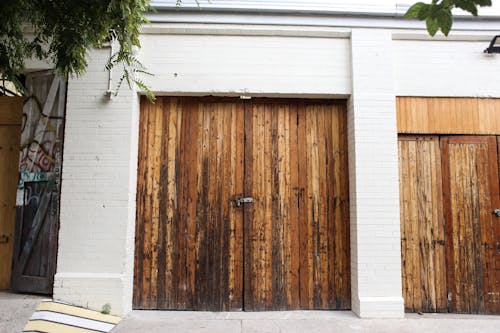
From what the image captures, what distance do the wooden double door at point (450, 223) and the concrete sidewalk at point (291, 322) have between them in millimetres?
249

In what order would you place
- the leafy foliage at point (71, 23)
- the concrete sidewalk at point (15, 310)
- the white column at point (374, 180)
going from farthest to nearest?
the white column at point (374, 180) → the concrete sidewalk at point (15, 310) → the leafy foliage at point (71, 23)

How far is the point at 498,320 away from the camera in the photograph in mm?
4539

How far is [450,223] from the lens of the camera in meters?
4.85

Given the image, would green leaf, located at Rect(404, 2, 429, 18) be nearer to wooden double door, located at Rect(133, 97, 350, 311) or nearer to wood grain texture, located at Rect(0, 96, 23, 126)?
wooden double door, located at Rect(133, 97, 350, 311)

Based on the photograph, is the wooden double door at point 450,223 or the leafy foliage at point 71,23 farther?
the wooden double door at point 450,223

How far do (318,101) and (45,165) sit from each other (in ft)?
11.3

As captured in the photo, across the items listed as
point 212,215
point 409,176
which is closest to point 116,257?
point 212,215

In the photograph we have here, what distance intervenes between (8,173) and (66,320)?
218 cm

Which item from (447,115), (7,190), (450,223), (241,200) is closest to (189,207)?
(241,200)

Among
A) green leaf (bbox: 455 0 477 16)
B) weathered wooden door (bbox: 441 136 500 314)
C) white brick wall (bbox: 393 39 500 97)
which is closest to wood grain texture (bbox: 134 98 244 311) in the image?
white brick wall (bbox: 393 39 500 97)

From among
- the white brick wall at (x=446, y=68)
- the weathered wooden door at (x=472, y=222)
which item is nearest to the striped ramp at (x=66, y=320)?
the weathered wooden door at (x=472, y=222)

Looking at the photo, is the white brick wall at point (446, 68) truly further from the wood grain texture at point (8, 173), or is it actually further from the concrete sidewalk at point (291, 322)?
the wood grain texture at point (8, 173)

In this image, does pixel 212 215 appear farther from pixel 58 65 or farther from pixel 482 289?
pixel 482 289

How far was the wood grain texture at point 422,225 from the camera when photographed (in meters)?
4.74
